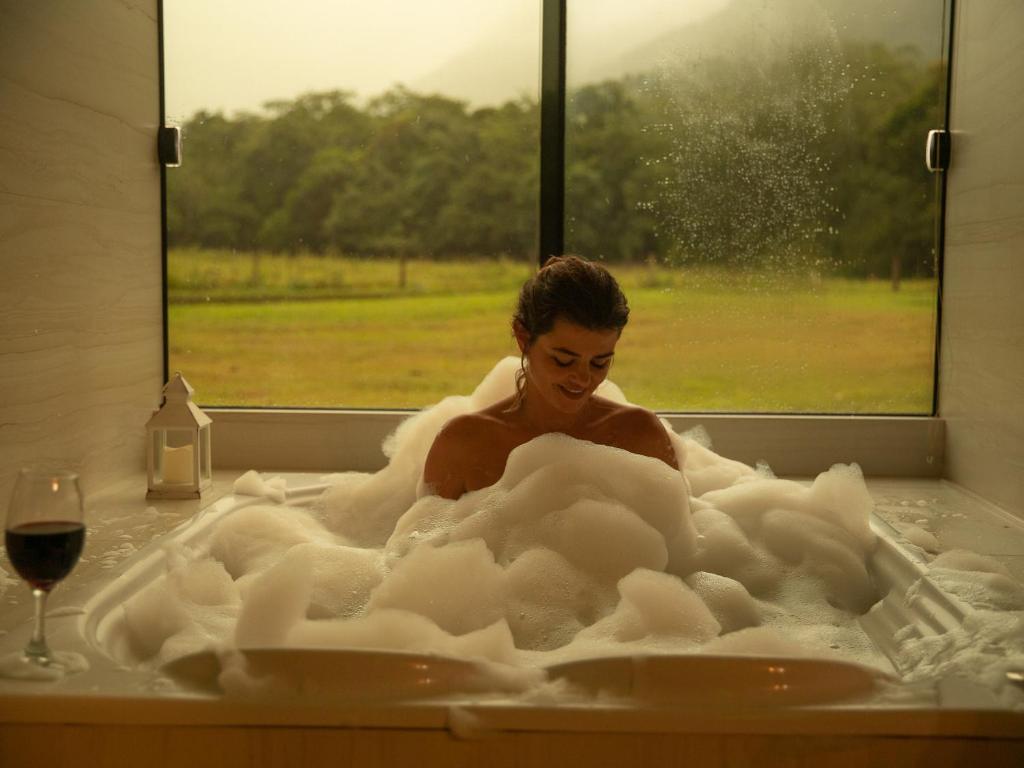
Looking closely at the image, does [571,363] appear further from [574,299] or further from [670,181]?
[670,181]

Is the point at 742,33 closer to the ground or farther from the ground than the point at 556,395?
farther from the ground

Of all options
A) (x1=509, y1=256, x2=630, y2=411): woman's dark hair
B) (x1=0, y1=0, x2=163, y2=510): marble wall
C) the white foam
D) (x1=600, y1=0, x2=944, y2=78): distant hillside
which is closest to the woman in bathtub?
(x1=509, y1=256, x2=630, y2=411): woman's dark hair

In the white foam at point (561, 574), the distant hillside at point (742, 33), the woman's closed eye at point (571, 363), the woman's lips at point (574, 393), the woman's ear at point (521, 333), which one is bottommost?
the white foam at point (561, 574)

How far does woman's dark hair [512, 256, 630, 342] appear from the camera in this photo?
1.92 meters

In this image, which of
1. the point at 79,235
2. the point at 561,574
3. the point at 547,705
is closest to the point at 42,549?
the point at 547,705

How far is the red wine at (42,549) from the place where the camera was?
1133mm

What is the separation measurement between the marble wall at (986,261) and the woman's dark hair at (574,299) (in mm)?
944

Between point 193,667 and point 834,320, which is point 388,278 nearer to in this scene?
point 834,320

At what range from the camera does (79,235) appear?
232cm

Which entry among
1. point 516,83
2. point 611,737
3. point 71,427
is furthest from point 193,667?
point 516,83

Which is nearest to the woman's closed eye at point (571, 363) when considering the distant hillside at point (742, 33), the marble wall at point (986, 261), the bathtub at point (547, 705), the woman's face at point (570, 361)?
the woman's face at point (570, 361)

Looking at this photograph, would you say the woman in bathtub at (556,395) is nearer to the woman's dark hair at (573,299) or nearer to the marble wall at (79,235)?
the woman's dark hair at (573,299)

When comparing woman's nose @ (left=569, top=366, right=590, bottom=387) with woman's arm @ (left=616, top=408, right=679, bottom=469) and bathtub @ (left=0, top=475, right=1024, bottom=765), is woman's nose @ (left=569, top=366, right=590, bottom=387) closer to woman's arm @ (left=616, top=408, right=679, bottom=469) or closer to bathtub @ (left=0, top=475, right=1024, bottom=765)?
woman's arm @ (left=616, top=408, right=679, bottom=469)

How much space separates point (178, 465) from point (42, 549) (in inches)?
49.3
